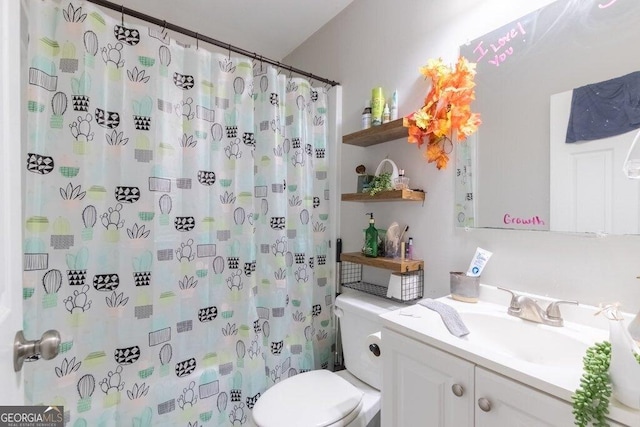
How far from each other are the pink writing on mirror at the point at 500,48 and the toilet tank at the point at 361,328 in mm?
1094

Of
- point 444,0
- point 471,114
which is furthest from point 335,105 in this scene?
point 471,114

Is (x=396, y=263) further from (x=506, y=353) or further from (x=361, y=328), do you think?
(x=506, y=353)

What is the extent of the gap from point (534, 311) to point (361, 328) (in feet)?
2.35

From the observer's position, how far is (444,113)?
1.17 meters

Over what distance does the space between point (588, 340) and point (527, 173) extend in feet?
1.78

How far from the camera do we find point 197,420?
138cm

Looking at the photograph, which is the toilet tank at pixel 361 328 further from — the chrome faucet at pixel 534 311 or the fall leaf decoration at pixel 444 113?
the fall leaf decoration at pixel 444 113

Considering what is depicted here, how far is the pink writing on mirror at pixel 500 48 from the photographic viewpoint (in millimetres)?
1063

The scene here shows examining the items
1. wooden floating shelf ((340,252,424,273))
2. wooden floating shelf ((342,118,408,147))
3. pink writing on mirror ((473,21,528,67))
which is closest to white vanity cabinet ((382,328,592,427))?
wooden floating shelf ((340,252,424,273))

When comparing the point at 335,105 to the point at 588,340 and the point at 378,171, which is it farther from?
the point at 588,340

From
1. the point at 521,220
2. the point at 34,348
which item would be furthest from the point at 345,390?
the point at 34,348

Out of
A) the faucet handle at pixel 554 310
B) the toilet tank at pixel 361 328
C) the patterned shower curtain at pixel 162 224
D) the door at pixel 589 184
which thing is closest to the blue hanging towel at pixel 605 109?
the door at pixel 589 184

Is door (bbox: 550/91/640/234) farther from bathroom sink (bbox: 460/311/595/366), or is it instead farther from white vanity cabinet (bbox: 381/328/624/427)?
white vanity cabinet (bbox: 381/328/624/427)

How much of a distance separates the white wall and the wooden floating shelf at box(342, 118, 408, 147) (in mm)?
53
